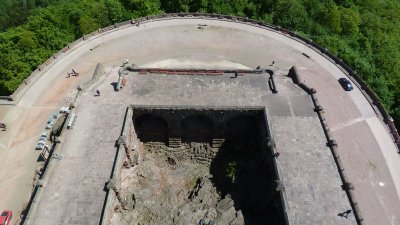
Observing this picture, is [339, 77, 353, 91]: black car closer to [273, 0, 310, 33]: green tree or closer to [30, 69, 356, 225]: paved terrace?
[30, 69, 356, 225]: paved terrace

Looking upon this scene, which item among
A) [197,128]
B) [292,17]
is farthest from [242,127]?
[292,17]

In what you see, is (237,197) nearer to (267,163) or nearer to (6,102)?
(267,163)

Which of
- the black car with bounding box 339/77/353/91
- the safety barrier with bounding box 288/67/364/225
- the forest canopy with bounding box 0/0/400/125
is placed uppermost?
the forest canopy with bounding box 0/0/400/125

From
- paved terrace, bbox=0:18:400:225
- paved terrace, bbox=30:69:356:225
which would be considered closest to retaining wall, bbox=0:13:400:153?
paved terrace, bbox=0:18:400:225

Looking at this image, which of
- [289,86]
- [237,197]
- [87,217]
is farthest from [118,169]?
[289,86]

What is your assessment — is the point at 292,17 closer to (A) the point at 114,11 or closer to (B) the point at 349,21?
(B) the point at 349,21
